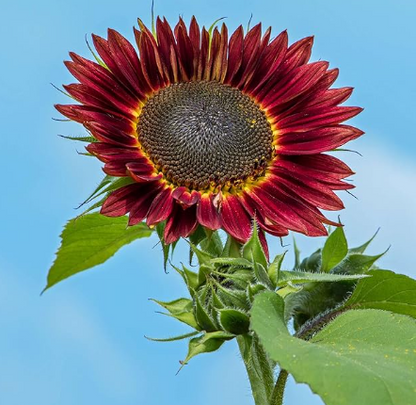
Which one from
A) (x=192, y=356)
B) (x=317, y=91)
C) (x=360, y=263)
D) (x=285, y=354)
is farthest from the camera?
(x=317, y=91)

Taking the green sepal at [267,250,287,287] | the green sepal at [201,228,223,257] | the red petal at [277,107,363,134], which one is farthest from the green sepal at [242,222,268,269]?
the red petal at [277,107,363,134]

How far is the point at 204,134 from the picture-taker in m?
1.66

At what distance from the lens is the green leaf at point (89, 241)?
1.74m

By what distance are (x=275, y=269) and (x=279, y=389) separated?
0.22 meters

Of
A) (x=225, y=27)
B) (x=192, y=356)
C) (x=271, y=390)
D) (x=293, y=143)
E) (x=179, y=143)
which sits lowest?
(x=271, y=390)

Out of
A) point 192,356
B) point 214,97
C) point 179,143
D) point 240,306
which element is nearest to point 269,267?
point 240,306

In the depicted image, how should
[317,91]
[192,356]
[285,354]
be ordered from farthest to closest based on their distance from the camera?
[317,91]
[192,356]
[285,354]

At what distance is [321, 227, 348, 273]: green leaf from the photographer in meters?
1.58

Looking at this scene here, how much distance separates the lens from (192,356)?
135 cm

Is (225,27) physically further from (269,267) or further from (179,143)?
(269,267)

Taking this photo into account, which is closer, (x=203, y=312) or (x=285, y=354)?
(x=285, y=354)

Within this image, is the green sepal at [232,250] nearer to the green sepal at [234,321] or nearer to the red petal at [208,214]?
the red petal at [208,214]

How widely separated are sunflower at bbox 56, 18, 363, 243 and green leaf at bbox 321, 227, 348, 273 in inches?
2.1

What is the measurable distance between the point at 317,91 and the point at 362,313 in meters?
0.54
